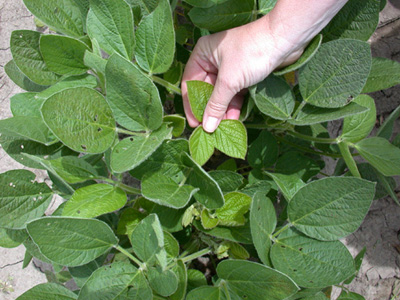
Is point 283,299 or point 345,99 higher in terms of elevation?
point 345,99

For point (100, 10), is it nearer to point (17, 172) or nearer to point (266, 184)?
point (17, 172)

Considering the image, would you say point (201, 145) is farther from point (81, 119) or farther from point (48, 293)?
point (48, 293)

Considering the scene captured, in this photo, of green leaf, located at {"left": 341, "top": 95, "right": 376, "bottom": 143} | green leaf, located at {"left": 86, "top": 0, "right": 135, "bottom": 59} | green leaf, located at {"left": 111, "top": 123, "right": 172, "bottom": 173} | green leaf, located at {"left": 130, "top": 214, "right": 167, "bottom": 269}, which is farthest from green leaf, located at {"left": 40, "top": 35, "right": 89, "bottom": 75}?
green leaf, located at {"left": 341, "top": 95, "right": 376, "bottom": 143}

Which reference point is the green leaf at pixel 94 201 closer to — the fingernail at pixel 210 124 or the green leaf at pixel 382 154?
the fingernail at pixel 210 124

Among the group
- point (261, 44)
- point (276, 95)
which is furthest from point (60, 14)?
point (276, 95)

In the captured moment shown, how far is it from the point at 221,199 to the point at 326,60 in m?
0.58

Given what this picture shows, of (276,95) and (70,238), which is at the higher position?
(276,95)

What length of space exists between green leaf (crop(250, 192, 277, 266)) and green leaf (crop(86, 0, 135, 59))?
65 cm

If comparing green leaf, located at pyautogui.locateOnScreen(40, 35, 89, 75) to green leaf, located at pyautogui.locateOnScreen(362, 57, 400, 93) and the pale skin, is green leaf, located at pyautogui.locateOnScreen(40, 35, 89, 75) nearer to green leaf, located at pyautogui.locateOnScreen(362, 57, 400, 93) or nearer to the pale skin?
the pale skin

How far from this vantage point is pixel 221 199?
98 centimetres

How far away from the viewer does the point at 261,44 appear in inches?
43.7

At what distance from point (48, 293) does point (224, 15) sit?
1.10 metres

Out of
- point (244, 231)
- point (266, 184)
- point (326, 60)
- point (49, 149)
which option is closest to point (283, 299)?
point (244, 231)

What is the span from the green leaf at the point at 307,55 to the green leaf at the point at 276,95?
49 millimetres
